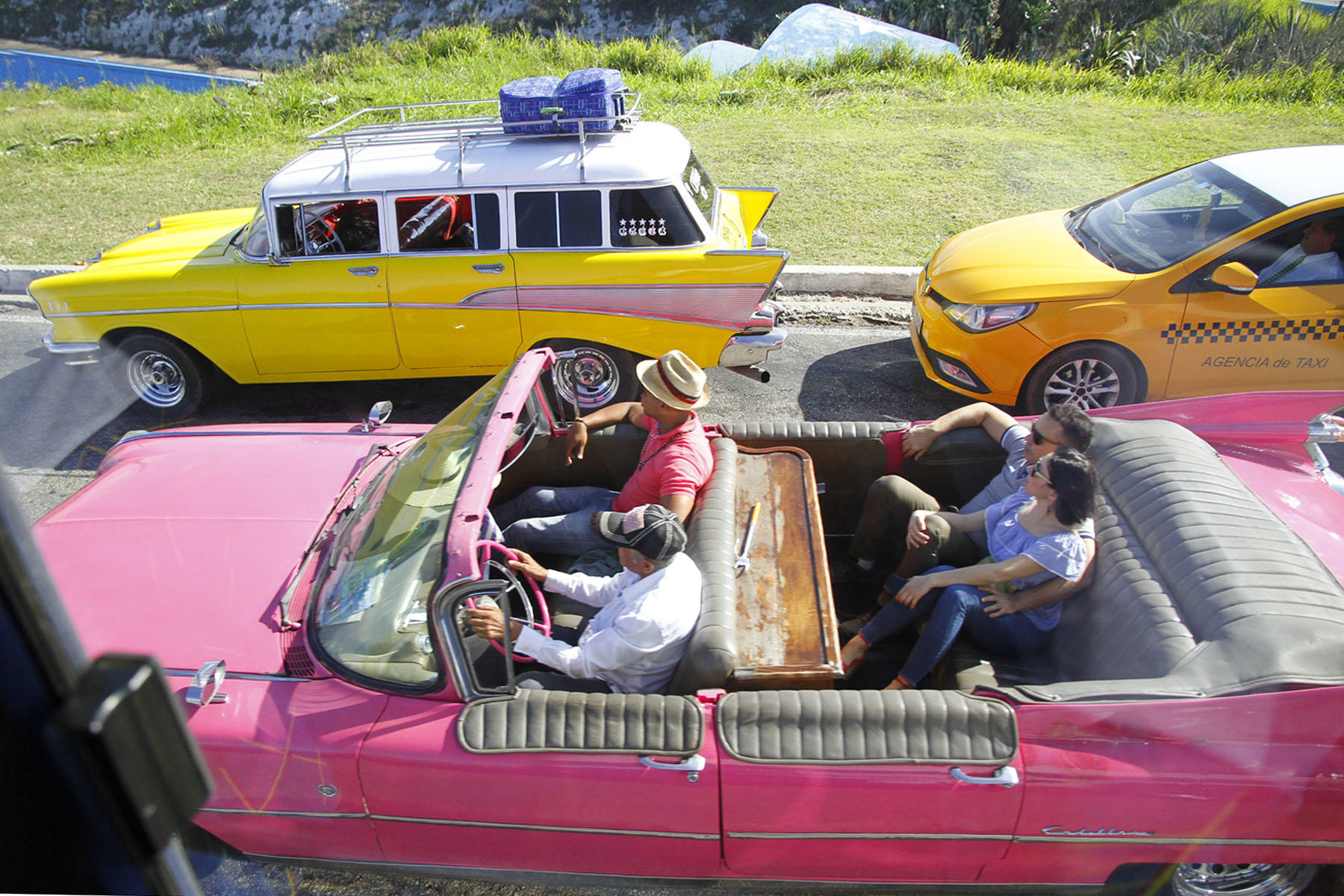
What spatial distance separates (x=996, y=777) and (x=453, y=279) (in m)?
4.53

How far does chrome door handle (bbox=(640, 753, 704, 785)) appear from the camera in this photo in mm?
2516

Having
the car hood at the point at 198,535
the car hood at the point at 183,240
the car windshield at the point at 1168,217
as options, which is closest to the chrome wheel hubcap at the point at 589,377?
the car hood at the point at 198,535

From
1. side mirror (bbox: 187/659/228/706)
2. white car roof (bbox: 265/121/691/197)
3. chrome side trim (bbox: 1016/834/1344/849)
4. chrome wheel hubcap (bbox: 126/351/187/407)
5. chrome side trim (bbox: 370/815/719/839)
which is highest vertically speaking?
white car roof (bbox: 265/121/691/197)

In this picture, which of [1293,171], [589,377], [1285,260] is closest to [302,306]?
[589,377]

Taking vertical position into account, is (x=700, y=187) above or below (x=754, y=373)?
above

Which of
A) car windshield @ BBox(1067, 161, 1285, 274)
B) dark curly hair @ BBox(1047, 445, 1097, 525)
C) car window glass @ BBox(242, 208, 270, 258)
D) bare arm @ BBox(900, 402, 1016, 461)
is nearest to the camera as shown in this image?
dark curly hair @ BBox(1047, 445, 1097, 525)

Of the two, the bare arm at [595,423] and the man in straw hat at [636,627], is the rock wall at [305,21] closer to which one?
the bare arm at [595,423]

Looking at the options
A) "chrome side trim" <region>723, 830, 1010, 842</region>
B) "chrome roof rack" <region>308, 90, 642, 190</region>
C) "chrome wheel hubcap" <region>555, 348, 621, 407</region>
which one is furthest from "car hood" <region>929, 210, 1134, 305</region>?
"chrome side trim" <region>723, 830, 1010, 842</region>

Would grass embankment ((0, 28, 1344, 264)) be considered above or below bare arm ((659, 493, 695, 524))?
below

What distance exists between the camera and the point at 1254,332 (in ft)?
17.6

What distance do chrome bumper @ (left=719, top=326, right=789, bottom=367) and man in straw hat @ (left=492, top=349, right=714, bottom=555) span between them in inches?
75.1

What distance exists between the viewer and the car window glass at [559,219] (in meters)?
5.73

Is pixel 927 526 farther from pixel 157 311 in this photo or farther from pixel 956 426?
pixel 157 311

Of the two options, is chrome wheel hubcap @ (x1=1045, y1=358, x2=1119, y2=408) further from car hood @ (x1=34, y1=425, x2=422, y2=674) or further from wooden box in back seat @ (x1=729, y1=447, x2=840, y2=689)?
car hood @ (x1=34, y1=425, x2=422, y2=674)
